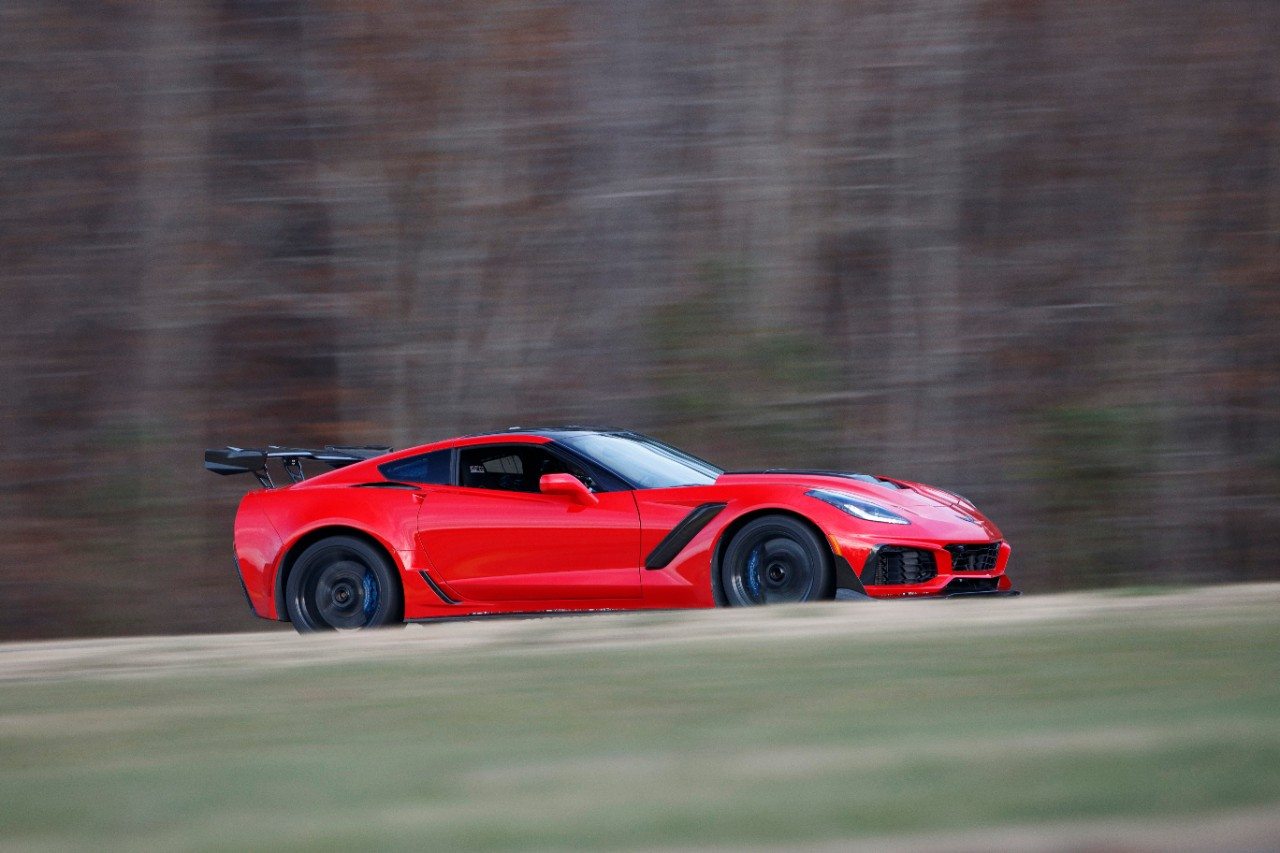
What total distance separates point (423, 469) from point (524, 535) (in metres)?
0.87

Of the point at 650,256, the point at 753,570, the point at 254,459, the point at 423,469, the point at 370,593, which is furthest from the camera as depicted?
the point at 650,256

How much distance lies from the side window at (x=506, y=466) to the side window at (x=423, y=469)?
86 millimetres

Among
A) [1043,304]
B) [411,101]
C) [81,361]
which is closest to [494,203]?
[411,101]

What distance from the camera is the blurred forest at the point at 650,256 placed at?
47.6 feet

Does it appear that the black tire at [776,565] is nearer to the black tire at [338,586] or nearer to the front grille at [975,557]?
the front grille at [975,557]

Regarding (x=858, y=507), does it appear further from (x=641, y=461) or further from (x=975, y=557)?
(x=641, y=461)

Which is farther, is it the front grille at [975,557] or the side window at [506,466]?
the side window at [506,466]

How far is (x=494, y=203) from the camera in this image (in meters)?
15.9

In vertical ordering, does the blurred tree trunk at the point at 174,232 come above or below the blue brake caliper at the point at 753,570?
above

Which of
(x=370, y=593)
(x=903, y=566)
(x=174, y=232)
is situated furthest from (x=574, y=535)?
(x=174, y=232)

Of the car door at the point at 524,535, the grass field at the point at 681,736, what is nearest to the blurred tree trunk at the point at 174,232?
the car door at the point at 524,535

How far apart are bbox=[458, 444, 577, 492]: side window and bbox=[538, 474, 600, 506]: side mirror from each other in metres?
0.35

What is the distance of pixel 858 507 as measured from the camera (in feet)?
25.9

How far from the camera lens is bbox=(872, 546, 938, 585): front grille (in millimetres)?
7766
